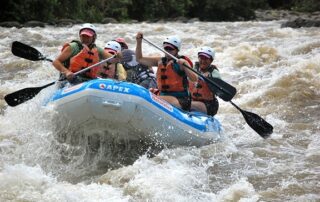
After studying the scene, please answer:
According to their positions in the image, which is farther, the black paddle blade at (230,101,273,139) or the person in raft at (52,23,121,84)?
the black paddle blade at (230,101,273,139)

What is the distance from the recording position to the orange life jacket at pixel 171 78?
6.58m

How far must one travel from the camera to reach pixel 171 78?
6.60 meters

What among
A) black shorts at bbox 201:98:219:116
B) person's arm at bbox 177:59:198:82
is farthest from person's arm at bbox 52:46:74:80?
black shorts at bbox 201:98:219:116

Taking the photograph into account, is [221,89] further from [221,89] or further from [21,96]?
[21,96]

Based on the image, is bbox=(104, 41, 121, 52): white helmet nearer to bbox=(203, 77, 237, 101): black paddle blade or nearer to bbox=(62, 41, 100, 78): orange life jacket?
bbox=(62, 41, 100, 78): orange life jacket

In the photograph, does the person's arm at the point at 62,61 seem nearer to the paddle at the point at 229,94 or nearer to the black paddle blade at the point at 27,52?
the black paddle blade at the point at 27,52

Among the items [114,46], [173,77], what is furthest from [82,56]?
[173,77]

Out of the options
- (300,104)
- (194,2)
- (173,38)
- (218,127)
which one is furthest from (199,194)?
(194,2)

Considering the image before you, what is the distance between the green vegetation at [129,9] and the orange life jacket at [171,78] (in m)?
14.7

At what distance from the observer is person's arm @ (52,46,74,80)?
614 cm

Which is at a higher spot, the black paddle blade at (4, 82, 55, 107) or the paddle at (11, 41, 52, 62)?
the paddle at (11, 41, 52, 62)

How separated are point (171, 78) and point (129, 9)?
68.3ft

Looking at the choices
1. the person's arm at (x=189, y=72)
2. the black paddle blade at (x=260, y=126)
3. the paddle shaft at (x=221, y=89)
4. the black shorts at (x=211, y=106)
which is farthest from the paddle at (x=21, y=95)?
the black paddle blade at (x=260, y=126)

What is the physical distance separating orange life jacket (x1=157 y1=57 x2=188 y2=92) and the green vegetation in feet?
48.4
